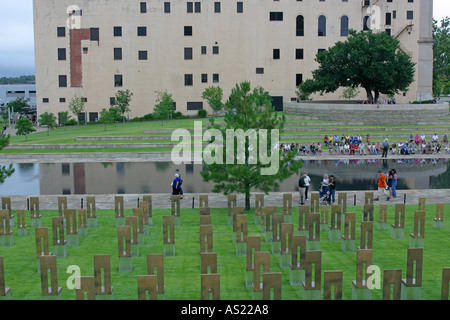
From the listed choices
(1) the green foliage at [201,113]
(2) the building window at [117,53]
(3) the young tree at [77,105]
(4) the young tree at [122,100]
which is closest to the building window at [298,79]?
(1) the green foliage at [201,113]

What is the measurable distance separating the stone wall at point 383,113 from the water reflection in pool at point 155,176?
48.9 ft

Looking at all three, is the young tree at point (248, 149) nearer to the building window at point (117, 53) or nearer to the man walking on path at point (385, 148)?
the man walking on path at point (385, 148)

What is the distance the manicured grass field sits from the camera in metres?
11.9

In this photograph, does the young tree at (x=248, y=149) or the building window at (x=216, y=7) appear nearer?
the young tree at (x=248, y=149)

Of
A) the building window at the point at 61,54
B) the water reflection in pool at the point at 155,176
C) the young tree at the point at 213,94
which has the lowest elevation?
the water reflection in pool at the point at 155,176

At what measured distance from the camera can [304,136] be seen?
A: 42312 mm

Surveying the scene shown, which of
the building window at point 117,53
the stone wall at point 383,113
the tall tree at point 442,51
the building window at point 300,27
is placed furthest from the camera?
the tall tree at point 442,51

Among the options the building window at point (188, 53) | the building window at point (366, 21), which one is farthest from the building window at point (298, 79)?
the building window at point (188, 53)

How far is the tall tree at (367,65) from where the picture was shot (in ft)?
167

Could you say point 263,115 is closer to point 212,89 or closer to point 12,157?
point 12,157

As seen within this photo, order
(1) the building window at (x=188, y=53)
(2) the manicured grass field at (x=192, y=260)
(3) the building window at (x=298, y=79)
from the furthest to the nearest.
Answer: (3) the building window at (x=298, y=79)
(1) the building window at (x=188, y=53)
(2) the manicured grass field at (x=192, y=260)

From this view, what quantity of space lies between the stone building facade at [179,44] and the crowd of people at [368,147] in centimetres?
2530

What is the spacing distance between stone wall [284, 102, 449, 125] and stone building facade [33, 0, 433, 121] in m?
13.3

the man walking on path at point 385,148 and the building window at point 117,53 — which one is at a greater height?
the building window at point 117,53
